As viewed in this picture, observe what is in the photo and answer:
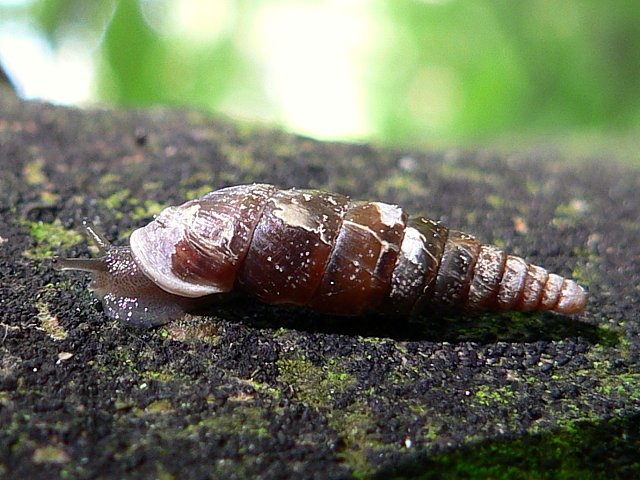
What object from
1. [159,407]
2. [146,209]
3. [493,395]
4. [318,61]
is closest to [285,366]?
[159,407]

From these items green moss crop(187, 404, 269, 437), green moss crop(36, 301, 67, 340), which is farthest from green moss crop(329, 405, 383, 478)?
green moss crop(36, 301, 67, 340)

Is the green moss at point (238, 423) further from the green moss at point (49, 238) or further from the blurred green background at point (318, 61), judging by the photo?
the blurred green background at point (318, 61)

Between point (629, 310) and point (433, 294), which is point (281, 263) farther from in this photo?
point (629, 310)

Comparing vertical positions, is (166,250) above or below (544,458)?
above

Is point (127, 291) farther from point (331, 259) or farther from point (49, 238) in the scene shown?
point (331, 259)

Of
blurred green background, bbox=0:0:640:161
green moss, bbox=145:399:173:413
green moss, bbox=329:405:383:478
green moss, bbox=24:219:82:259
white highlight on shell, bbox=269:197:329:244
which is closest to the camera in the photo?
green moss, bbox=329:405:383:478

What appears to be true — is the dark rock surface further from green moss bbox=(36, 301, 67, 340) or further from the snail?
the snail

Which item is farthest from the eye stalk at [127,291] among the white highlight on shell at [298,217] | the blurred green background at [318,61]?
the blurred green background at [318,61]
